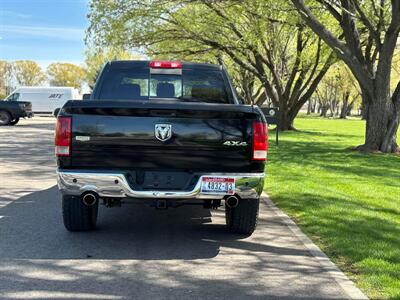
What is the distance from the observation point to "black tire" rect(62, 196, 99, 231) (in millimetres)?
5648

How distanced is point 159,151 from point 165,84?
6.83 ft

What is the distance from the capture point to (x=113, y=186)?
5.06 metres

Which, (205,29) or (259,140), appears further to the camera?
(205,29)

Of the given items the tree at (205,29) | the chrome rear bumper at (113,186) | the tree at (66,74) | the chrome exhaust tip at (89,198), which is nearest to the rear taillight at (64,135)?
the chrome rear bumper at (113,186)

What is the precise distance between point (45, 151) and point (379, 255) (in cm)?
1263

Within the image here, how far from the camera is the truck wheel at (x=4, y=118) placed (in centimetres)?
2948

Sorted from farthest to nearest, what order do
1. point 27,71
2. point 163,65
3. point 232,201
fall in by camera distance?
point 27,71 → point 163,65 → point 232,201

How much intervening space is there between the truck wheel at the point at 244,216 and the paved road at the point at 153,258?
133 mm

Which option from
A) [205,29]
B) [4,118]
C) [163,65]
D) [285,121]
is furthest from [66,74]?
[163,65]

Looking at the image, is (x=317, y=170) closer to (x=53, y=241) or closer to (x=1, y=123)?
(x=53, y=241)

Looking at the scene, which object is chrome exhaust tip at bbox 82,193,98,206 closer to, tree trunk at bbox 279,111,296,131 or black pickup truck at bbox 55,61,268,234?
black pickup truck at bbox 55,61,268,234

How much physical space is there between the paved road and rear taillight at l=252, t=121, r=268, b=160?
3.53ft

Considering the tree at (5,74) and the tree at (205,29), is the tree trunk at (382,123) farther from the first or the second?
the tree at (5,74)

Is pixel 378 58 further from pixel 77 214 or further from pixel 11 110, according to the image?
pixel 11 110
